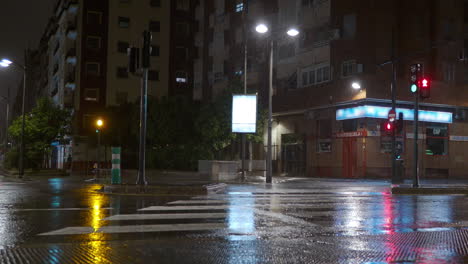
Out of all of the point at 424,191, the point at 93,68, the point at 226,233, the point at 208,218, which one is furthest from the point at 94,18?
the point at 226,233

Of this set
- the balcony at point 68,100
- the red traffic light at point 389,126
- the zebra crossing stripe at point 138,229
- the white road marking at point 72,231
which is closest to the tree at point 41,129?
the balcony at point 68,100

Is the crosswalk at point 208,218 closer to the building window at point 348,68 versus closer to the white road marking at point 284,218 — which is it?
the white road marking at point 284,218

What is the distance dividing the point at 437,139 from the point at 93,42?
126 feet

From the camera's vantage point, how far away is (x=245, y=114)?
87.9ft

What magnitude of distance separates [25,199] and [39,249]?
8.34 m

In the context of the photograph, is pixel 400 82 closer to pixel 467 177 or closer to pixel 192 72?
pixel 467 177

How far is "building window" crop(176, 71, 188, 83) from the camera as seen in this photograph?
6094cm

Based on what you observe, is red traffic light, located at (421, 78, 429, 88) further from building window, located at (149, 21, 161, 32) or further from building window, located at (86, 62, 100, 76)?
building window, located at (149, 21, 161, 32)

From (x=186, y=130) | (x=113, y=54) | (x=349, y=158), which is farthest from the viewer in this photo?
(x=113, y=54)

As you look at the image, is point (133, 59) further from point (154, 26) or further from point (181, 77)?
point (181, 77)

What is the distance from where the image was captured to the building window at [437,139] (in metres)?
35.5

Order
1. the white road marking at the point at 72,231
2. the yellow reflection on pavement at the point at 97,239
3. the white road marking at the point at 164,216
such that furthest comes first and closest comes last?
the white road marking at the point at 164,216 → the white road marking at the point at 72,231 → the yellow reflection on pavement at the point at 97,239

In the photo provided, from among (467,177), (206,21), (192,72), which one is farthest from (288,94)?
(192,72)

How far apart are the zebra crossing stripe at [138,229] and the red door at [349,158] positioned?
25086 millimetres
